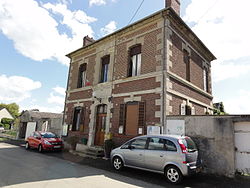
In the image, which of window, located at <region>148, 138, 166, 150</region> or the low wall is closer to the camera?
window, located at <region>148, 138, 166, 150</region>

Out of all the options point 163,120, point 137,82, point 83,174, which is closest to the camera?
point 83,174

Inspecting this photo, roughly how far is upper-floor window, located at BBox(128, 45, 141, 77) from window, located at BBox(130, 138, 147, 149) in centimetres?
441

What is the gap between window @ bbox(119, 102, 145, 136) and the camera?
348 inches

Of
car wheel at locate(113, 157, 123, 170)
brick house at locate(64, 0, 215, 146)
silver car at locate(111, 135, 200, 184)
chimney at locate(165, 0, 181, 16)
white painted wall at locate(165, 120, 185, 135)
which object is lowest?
car wheel at locate(113, 157, 123, 170)

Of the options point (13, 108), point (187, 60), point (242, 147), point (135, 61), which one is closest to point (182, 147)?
point (242, 147)

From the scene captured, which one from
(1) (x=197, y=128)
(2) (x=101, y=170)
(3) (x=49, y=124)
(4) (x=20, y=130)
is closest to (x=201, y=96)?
(1) (x=197, y=128)

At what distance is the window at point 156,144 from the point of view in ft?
18.8

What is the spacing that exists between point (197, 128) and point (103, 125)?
5.86 meters

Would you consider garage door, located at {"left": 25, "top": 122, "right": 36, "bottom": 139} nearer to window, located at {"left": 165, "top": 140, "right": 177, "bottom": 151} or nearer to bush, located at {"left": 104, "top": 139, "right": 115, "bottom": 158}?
bush, located at {"left": 104, "top": 139, "right": 115, "bottom": 158}

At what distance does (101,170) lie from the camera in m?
6.70

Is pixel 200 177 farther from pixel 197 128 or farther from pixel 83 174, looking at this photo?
pixel 83 174

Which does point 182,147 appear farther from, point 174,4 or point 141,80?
point 174,4

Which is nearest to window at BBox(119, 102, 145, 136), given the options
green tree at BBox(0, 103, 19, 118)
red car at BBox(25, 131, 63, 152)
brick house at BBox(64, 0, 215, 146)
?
brick house at BBox(64, 0, 215, 146)

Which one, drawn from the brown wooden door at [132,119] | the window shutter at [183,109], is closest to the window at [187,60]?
the window shutter at [183,109]
